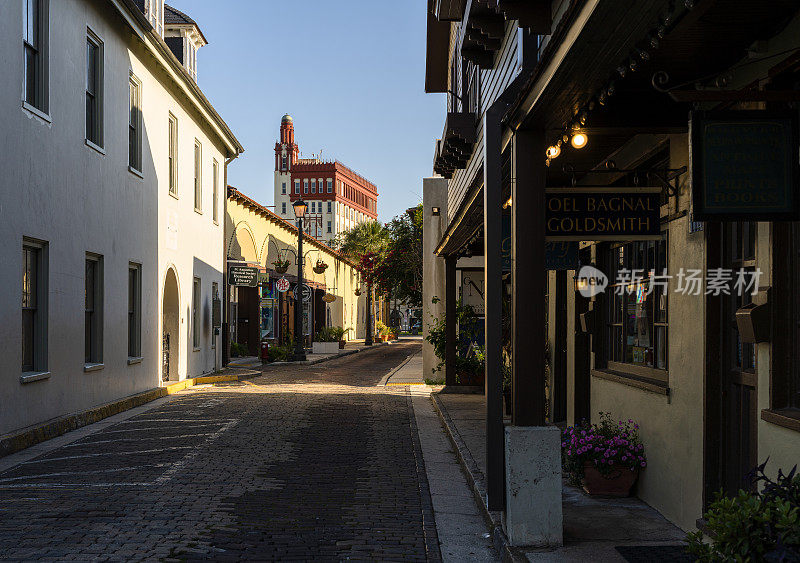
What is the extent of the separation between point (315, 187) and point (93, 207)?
334 ft

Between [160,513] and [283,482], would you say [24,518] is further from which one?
[283,482]

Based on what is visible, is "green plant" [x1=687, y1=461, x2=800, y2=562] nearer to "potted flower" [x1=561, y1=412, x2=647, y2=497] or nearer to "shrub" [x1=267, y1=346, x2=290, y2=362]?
"potted flower" [x1=561, y1=412, x2=647, y2=497]

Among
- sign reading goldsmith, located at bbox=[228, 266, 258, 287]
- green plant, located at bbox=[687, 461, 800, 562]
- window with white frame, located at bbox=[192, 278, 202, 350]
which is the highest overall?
sign reading goldsmith, located at bbox=[228, 266, 258, 287]

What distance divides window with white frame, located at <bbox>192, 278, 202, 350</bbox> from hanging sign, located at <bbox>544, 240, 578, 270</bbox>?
564 inches

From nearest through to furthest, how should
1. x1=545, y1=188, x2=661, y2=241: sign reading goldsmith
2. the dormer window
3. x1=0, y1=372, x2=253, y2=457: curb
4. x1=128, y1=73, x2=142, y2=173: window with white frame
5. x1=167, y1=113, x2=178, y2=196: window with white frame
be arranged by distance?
x1=545, y1=188, x2=661, y2=241: sign reading goldsmith
x1=0, y1=372, x2=253, y2=457: curb
x1=128, y1=73, x2=142, y2=173: window with white frame
the dormer window
x1=167, y1=113, x2=178, y2=196: window with white frame

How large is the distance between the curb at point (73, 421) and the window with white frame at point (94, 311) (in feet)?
2.96

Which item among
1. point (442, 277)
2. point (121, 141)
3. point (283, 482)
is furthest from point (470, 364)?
point (283, 482)

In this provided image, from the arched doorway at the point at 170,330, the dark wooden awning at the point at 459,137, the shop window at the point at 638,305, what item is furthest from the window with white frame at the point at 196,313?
the shop window at the point at 638,305

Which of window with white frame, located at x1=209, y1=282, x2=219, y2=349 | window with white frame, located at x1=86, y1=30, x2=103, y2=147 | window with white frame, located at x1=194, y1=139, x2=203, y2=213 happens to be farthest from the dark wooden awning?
window with white frame, located at x1=209, y1=282, x2=219, y2=349

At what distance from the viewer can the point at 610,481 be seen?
7.68m

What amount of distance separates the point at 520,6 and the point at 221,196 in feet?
67.9

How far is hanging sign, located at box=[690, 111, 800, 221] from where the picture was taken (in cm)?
446

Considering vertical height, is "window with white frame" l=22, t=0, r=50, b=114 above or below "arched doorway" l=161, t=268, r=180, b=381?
above

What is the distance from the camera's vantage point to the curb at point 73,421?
10.7 metres
